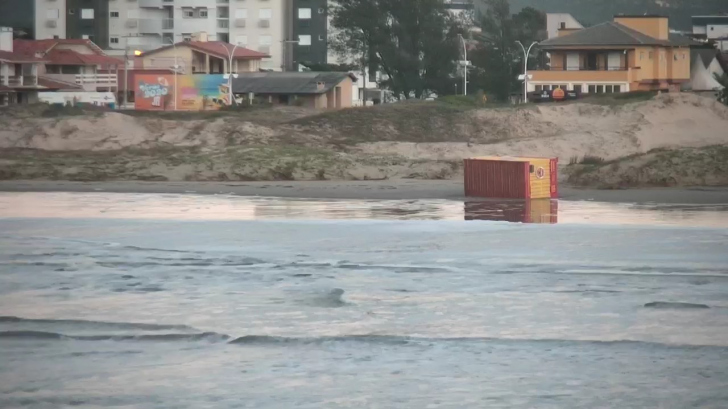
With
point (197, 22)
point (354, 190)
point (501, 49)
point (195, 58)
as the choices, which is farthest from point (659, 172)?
point (197, 22)

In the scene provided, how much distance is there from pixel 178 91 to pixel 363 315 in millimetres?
83499

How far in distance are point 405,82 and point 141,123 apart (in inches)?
1777

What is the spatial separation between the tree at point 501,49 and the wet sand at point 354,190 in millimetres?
61598

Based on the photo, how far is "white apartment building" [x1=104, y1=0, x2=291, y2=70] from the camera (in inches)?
4788

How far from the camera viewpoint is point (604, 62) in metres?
91.6

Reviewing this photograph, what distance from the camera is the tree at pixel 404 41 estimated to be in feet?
326

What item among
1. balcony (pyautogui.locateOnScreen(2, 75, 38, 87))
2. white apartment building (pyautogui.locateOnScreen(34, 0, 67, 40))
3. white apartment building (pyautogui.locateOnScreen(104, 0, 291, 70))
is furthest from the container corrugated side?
white apartment building (pyautogui.locateOnScreen(34, 0, 67, 40))

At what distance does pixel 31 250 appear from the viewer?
22484mm

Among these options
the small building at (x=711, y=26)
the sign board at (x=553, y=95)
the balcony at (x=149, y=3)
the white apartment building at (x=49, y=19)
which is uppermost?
the small building at (x=711, y=26)

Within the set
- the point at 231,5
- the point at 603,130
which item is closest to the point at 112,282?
the point at 603,130

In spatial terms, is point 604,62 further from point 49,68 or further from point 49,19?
point 49,19

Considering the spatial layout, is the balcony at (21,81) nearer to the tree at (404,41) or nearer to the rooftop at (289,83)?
the rooftop at (289,83)

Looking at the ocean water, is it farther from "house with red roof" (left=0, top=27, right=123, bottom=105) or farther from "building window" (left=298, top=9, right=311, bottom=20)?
"building window" (left=298, top=9, right=311, bottom=20)

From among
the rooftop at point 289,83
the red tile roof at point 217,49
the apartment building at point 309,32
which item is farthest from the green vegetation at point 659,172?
the apartment building at point 309,32
